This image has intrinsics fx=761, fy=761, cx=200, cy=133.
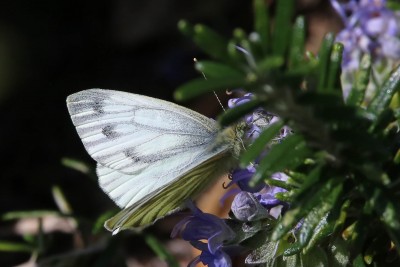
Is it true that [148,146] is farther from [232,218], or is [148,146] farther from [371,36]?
[371,36]

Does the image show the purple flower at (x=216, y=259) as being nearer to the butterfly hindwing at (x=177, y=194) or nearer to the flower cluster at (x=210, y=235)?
the flower cluster at (x=210, y=235)

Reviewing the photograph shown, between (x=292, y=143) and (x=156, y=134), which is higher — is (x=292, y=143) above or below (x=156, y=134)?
above

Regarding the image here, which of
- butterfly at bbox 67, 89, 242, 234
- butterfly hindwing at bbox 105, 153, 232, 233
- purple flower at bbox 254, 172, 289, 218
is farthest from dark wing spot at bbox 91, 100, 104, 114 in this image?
purple flower at bbox 254, 172, 289, 218

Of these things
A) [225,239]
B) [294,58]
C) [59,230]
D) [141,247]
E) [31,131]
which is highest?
[294,58]

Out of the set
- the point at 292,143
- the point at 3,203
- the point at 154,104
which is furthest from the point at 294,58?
the point at 3,203

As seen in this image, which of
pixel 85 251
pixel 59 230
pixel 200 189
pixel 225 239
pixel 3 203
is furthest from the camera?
pixel 3 203

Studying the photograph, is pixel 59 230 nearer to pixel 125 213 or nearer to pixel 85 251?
pixel 85 251

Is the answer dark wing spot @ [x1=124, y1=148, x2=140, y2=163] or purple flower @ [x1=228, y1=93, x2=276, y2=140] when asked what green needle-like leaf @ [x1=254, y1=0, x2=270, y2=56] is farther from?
dark wing spot @ [x1=124, y1=148, x2=140, y2=163]
